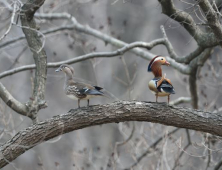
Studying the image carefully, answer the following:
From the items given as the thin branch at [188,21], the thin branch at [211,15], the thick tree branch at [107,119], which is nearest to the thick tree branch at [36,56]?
the thick tree branch at [107,119]

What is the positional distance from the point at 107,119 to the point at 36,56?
155 cm

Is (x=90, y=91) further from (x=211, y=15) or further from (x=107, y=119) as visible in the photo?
(x=211, y=15)

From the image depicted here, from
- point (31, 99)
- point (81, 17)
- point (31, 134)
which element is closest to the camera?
point (31, 134)

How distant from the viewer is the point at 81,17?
14.2 m

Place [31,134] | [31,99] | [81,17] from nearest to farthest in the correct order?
[31,134] < [31,99] < [81,17]

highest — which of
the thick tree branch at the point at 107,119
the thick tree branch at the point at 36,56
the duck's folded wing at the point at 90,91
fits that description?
the thick tree branch at the point at 36,56

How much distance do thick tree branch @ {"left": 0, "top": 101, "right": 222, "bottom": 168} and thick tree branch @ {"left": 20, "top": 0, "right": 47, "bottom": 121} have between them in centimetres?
79

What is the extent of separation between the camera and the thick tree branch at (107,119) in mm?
4979

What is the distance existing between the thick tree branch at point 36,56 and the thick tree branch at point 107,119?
79 cm

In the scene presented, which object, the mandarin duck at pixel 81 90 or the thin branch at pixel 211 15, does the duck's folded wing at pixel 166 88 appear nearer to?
the mandarin duck at pixel 81 90

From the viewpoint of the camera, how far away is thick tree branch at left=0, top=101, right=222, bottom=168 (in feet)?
16.3

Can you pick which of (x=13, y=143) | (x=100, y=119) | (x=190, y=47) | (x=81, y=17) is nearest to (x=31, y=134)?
(x=13, y=143)

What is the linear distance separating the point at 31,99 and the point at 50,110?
935cm

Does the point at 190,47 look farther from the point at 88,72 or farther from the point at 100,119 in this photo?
the point at 100,119
